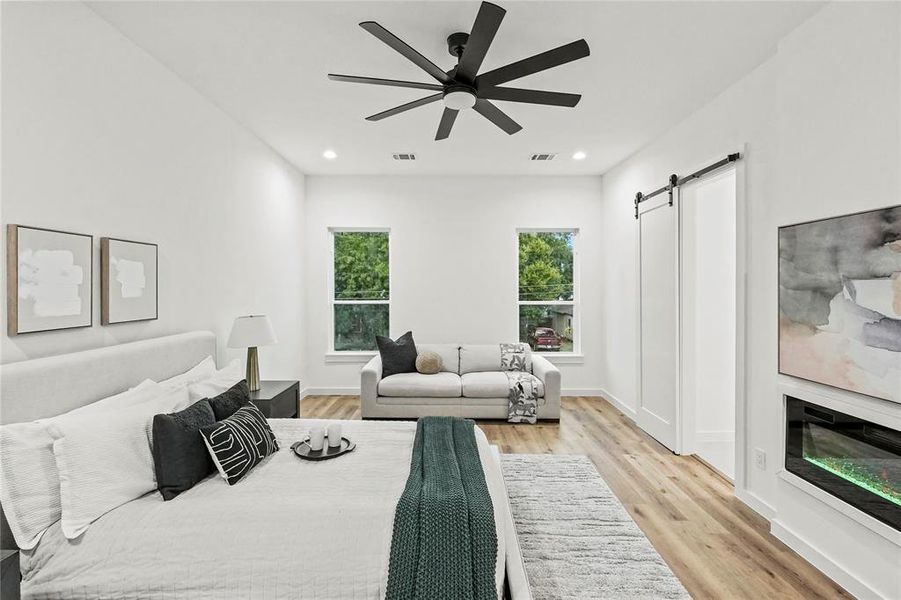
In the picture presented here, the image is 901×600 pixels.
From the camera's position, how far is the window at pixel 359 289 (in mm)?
5852

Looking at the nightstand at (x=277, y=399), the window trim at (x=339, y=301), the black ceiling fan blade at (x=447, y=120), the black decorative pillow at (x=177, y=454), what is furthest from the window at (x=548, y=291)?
the black decorative pillow at (x=177, y=454)

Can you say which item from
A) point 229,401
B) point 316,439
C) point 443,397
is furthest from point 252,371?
point 443,397

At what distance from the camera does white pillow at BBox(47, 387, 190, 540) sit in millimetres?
1654

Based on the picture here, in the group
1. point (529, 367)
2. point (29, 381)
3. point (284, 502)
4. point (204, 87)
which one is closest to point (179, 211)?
point (204, 87)

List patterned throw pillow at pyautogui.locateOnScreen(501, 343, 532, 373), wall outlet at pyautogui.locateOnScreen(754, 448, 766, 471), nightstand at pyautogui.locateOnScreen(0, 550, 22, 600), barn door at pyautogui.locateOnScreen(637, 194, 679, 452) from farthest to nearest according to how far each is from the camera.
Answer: patterned throw pillow at pyautogui.locateOnScreen(501, 343, 532, 373) → barn door at pyautogui.locateOnScreen(637, 194, 679, 452) → wall outlet at pyautogui.locateOnScreen(754, 448, 766, 471) → nightstand at pyautogui.locateOnScreen(0, 550, 22, 600)

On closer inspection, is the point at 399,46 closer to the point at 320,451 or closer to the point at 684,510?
the point at 320,451

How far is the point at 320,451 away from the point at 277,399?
1.13 metres

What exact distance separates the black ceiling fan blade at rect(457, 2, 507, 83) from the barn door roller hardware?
1934 mm

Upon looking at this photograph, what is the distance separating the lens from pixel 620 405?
5148 mm

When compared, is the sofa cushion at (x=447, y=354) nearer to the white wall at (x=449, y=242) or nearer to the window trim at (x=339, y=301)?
the white wall at (x=449, y=242)

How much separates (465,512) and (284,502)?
0.72m

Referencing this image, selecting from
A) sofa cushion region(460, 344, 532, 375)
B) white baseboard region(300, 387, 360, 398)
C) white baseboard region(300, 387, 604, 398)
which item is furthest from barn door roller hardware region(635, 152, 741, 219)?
white baseboard region(300, 387, 360, 398)

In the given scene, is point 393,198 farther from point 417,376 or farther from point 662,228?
point 662,228

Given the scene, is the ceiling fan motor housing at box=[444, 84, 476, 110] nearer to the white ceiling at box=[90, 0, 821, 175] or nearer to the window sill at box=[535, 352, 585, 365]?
the white ceiling at box=[90, 0, 821, 175]
